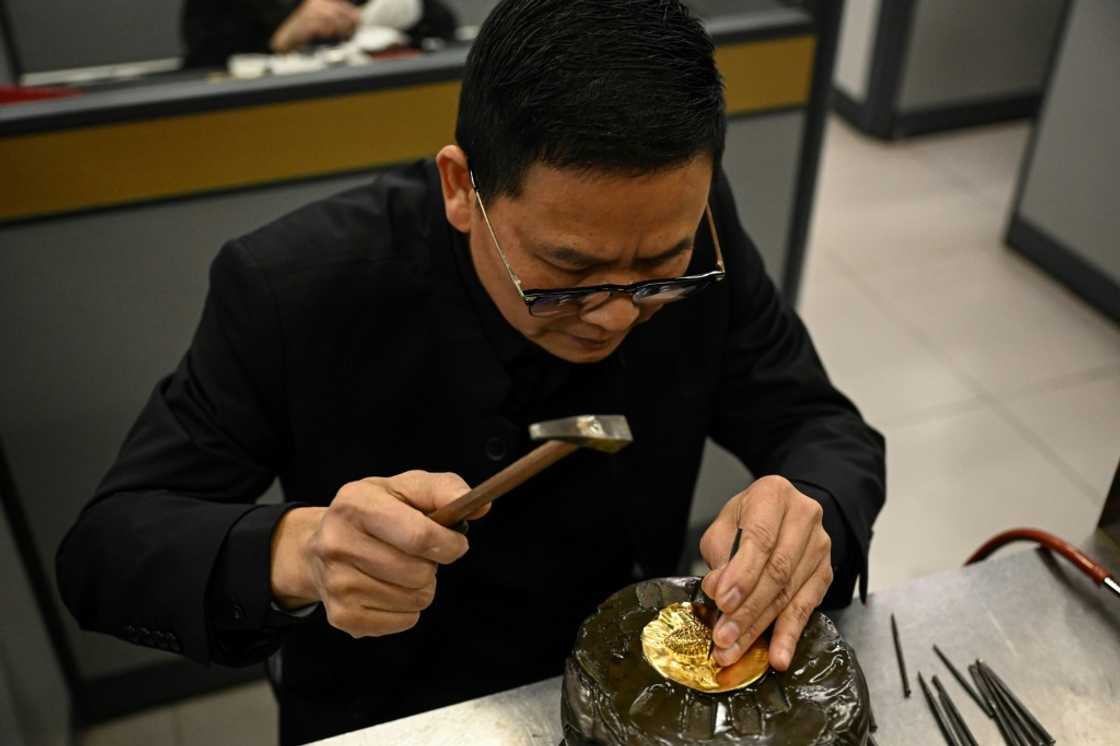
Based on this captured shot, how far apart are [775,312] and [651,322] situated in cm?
19

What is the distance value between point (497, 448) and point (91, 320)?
0.86m

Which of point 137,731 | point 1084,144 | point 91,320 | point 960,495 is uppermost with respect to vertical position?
point 91,320

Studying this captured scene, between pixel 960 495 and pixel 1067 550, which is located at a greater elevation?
pixel 1067 550

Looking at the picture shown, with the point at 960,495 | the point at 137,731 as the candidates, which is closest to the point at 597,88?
the point at 137,731

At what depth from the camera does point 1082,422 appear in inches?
110

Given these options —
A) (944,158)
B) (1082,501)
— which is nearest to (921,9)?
(944,158)

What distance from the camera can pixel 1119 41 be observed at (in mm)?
2928

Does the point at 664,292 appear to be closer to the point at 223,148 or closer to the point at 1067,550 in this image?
the point at 1067,550

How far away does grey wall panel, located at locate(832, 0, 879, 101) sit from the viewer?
3.96 metres

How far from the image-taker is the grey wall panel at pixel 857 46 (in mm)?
3955

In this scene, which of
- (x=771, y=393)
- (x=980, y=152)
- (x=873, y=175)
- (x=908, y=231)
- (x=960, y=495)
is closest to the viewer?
(x=771, y=393)

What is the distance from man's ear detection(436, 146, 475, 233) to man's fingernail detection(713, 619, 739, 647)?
0.47 metres

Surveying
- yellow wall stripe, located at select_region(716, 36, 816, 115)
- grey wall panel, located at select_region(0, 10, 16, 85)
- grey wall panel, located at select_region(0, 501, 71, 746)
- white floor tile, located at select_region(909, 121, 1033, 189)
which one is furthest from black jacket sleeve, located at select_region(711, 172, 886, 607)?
white floor tile, located at select_region(909, 121, 1033, 189)

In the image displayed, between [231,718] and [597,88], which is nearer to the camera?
[597,88]
